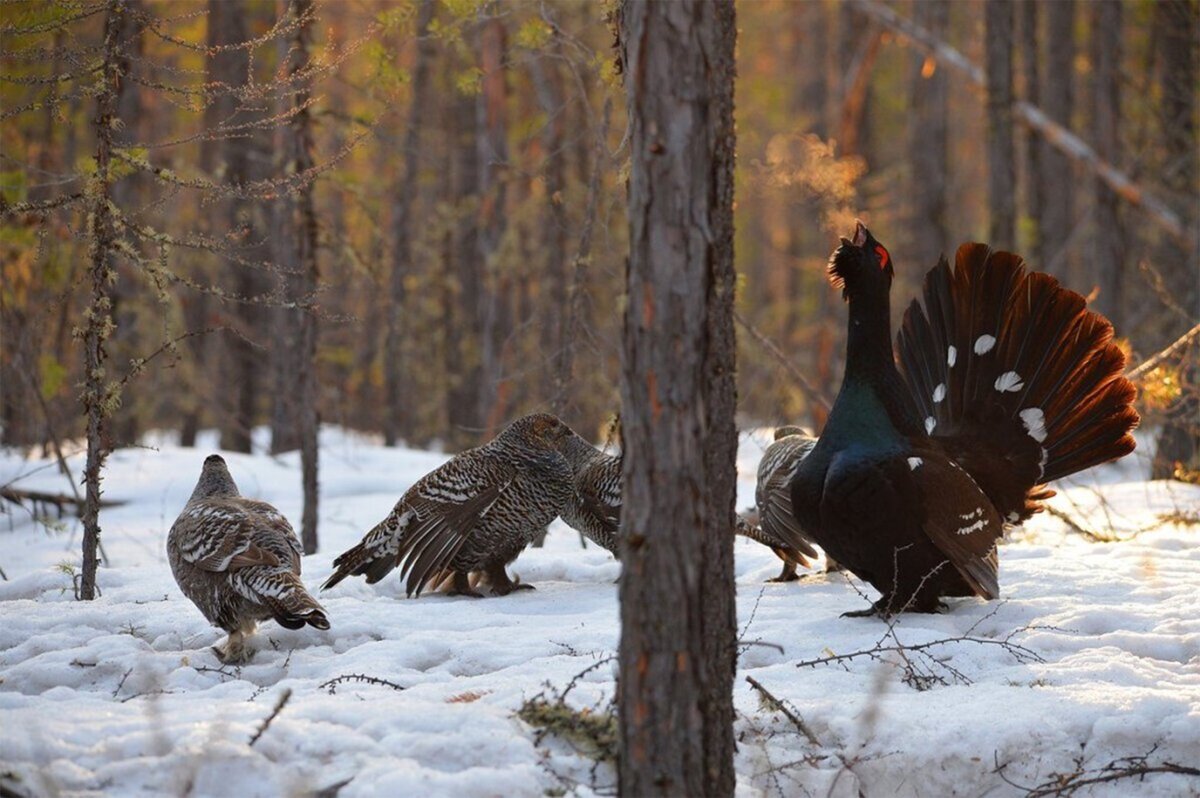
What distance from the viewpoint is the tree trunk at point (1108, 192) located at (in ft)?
55.0

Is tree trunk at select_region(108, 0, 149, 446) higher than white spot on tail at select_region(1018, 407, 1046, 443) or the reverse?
higher

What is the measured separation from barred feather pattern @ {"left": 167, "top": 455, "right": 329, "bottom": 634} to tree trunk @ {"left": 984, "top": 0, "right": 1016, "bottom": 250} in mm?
12560

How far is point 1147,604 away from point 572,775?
12.8 ft

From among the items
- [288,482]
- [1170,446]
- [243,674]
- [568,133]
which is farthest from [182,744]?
[568,133]

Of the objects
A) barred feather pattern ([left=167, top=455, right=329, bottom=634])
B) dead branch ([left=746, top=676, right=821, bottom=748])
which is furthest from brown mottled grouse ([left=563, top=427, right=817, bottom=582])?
dead branch ([left=746, top=676, right=821, bottom=748])

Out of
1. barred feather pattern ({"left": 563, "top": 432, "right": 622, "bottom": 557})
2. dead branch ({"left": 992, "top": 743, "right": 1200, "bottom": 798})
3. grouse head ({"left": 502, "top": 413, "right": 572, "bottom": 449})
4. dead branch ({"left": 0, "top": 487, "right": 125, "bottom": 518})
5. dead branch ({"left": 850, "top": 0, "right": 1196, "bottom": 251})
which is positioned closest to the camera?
dead branch ({"left": 992, "top": 743, "right": 1200, "bottom": 798})

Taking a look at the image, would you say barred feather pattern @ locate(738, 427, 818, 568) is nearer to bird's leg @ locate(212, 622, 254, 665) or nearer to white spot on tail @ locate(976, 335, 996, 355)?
white spot on tail @ locate(976, 335, 996, 355)

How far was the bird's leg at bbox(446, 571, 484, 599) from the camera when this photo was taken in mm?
7891

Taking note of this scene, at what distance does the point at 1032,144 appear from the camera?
19031 millimetres

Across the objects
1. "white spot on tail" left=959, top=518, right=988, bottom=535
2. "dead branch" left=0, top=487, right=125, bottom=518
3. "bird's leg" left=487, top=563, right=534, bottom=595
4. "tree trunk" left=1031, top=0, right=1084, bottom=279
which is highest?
"tree trunk" left=1031, top=0, right=1084, bottom=279

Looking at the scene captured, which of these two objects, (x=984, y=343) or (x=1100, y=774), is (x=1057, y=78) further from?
(x=1100, y=774)

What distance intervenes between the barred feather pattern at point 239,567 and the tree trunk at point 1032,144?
14.7 meters

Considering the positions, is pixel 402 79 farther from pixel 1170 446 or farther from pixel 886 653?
pixel 1170 446

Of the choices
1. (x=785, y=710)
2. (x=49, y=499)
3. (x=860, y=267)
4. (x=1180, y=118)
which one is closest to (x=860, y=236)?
(x=860, y=267)
